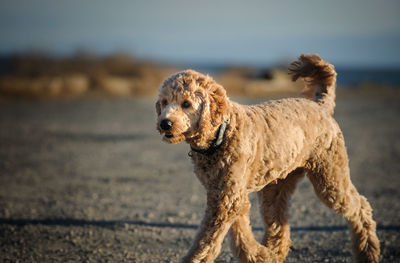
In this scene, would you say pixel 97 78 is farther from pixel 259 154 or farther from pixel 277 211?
pixel 259 154

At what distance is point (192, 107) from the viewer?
2818 millimetres

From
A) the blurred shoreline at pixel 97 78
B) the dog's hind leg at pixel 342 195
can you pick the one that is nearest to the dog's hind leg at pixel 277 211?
the dog's hind leg at pixel 342 195

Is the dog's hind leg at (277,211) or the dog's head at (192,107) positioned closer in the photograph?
the dog's head at (192,107)

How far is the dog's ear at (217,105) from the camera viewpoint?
2.87 m

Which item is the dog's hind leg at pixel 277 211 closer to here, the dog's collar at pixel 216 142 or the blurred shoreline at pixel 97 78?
the dog's collar at pixel 216 142

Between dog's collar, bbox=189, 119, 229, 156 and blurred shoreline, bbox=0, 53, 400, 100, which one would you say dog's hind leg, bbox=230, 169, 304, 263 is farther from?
blurred shoreline, bbox=0, 53, 400, 100

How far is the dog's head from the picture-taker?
2.77 meters

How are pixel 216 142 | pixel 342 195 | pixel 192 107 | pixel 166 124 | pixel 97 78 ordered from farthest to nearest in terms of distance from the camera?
pixel 97 78
pixel 342 195
pixel 216 142
pixel 192 107
pixel 166 124

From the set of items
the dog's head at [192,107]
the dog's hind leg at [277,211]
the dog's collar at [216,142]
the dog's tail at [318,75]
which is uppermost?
the dog's tail at [318,75]

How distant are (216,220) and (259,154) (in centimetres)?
64

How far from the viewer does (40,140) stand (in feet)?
37.6

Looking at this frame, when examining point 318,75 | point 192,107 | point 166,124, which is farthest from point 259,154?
point 318,75

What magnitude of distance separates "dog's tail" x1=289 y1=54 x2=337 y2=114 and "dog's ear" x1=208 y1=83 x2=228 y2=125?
1357mm

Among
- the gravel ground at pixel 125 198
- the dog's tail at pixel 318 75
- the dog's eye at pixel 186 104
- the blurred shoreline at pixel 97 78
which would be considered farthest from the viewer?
the blurred shoreline at pixel 97 78
